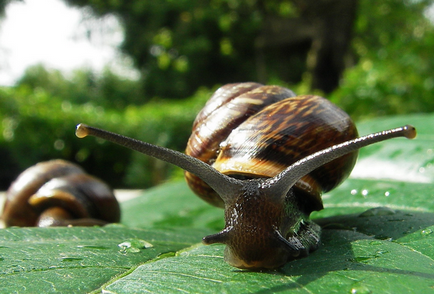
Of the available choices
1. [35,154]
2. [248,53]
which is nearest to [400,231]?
[35,154]

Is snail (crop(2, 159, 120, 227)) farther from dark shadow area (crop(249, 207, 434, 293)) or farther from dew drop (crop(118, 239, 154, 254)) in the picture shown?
dark shadow area (crop(249, 207, 434, 293))

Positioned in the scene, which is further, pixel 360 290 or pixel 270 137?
pixel 270 137

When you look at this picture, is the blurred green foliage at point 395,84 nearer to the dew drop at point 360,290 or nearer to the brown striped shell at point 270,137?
the brown striped shell at point 270,137

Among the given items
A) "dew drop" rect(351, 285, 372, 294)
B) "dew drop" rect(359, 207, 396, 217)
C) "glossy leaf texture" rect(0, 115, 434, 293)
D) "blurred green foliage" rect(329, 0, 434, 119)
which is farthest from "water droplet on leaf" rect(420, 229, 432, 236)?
"blurred green foliage" rect(329, 0, 434, 119)

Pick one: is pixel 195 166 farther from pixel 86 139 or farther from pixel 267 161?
pixel 86 139

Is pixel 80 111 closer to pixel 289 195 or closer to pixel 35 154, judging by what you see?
pixel 35 154

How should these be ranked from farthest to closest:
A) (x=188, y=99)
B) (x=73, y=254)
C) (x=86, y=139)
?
(x=188, y=99) → (x=86, y=139) → (x=73, y=254)

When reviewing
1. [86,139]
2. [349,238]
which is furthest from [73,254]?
[86,139]
